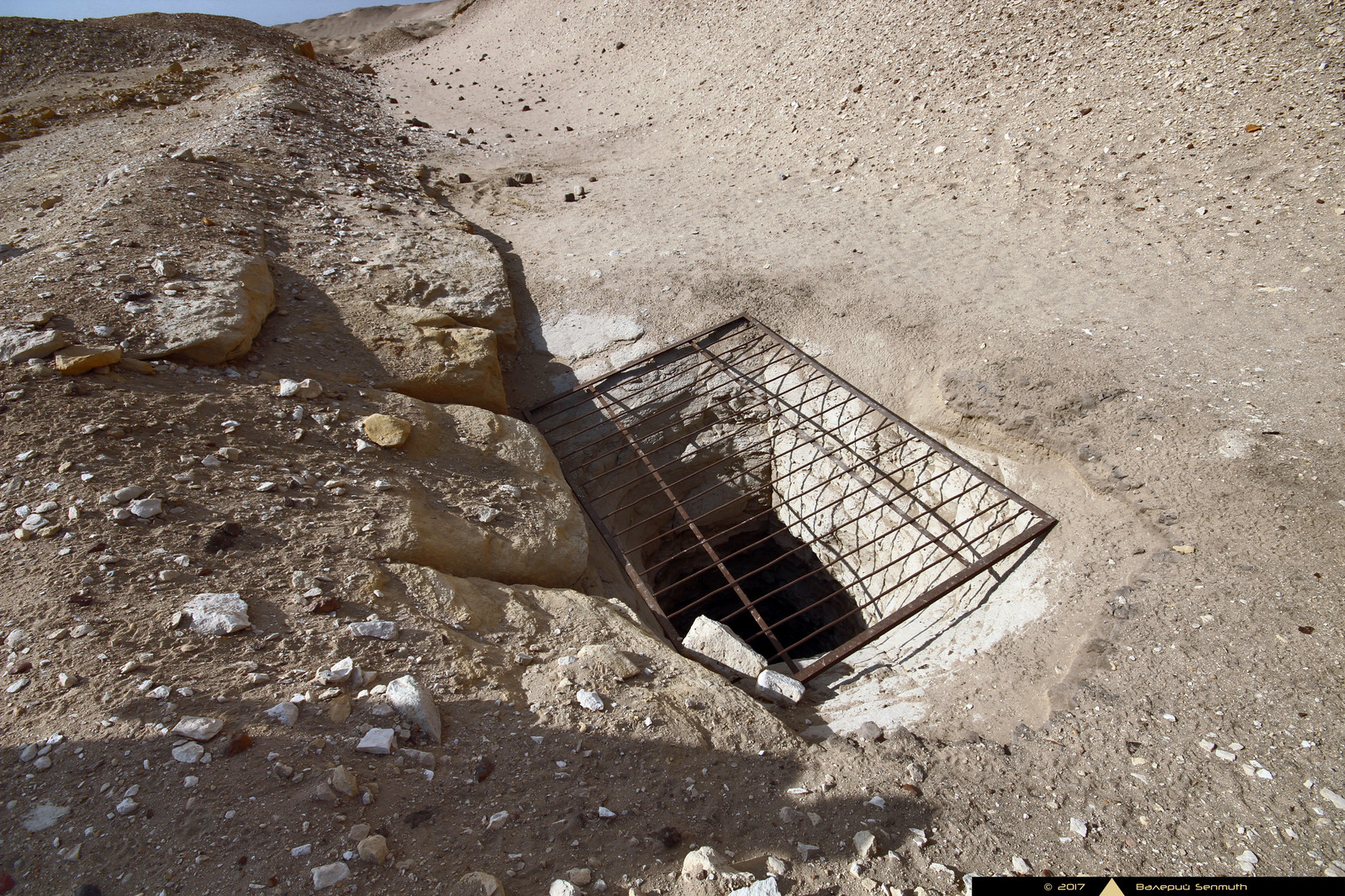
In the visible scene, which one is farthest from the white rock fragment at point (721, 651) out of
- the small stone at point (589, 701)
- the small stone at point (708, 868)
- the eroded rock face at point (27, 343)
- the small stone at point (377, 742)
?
the eroded rock face at point (27, 343)

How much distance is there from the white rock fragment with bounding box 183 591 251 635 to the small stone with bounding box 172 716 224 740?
289mm

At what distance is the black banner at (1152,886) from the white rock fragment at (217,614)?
1996 millimetres

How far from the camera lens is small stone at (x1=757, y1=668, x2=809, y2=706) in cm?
250

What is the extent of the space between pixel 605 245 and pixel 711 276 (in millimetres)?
981

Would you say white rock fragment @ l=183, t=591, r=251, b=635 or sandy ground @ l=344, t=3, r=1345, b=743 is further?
sandy ground @ l=344, t=3, r=1345, b=743

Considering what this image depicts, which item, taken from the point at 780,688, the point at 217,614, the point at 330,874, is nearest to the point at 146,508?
the point at 217,614

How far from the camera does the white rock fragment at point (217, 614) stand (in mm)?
1794

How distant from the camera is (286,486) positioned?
236 cm

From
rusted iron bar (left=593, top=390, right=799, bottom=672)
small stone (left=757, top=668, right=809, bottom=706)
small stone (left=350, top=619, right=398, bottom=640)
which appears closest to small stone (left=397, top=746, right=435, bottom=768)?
small stone (left=350, top=619, right=398, bottom=640)

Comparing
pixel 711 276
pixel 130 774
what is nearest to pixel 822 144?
pixel 711 276

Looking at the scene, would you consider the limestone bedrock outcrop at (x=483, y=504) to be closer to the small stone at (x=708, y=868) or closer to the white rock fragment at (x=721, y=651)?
the white rock fragment at (x=721, y=651)

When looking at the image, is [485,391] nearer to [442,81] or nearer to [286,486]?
[286,486]

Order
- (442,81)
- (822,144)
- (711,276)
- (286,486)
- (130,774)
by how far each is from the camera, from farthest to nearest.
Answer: (442,81) → (822,144) → (711,276) → (286,486) → (130,774)

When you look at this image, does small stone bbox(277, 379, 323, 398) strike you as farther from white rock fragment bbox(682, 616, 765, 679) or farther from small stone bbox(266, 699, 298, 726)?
white rock fragment bbox(682, 616, 765, 679)
